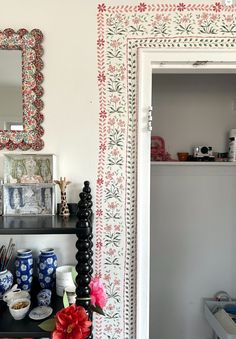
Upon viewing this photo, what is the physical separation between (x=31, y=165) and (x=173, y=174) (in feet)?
3.77

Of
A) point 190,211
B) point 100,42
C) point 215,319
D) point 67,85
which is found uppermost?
point 100,42

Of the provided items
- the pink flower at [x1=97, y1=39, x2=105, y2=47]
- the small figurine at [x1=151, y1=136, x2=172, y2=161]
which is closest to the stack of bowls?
the pink flower at [x1=97, y1=39, x2=105, y2=47]

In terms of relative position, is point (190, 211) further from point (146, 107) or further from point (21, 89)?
point (21, 89)

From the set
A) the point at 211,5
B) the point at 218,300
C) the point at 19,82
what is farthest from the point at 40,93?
the point at 218,300

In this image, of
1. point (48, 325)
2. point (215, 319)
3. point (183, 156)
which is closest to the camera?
point (48, 325)

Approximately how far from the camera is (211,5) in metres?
1.16

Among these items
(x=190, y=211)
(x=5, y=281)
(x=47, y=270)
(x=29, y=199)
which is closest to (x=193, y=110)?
(x=190, y=211)

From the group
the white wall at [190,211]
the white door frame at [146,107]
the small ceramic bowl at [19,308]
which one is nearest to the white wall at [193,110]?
the white wall at [190,211]

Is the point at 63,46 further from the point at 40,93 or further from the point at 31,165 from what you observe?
the point at 31,165

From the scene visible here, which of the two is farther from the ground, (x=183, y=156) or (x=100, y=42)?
(x=100, y=42)

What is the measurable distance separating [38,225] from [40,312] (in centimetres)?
34

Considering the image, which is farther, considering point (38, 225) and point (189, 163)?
point (189, 163)

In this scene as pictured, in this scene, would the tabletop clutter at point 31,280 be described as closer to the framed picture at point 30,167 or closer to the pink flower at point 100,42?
the framed picture at point 30,167

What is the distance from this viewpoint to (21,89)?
1.16 meters
